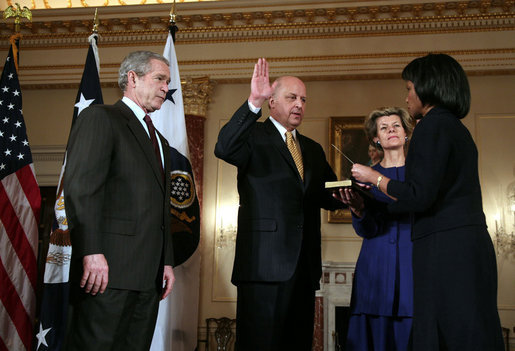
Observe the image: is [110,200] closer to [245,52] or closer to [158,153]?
[158,153]

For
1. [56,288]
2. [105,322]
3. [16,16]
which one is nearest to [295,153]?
[105,322]

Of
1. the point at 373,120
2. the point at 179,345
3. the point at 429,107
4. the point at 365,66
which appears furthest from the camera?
the point at 365,66

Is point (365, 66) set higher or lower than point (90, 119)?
higher

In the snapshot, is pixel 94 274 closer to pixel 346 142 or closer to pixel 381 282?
pixel 381 282

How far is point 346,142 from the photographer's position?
6.88 metres

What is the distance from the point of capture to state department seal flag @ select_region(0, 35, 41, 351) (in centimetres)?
429

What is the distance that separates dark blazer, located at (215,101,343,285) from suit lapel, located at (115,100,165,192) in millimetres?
350

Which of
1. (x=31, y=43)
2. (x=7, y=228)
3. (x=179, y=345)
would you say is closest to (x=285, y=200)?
(x=179, y=345)

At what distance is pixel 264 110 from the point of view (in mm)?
7199

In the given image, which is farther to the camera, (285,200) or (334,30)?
(334,30)

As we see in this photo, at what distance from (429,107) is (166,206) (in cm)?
125

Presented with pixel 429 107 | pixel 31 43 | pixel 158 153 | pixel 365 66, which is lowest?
pixel 158 153

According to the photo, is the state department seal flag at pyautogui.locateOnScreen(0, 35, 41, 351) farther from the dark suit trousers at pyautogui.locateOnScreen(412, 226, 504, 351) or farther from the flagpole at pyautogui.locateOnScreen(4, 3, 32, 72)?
the dark suit trousers at pyautogui.locateOnScreen(412, 226, 504, 351)

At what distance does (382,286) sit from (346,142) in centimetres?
440
